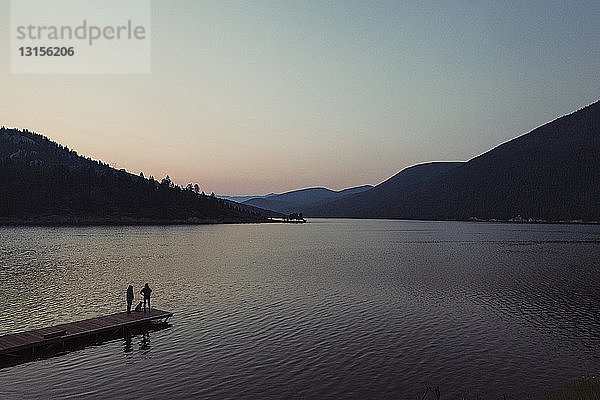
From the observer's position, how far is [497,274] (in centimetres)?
8312

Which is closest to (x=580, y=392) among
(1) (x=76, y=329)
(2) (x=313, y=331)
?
(2) (x=313, y=331)

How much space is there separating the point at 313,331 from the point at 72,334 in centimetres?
2149

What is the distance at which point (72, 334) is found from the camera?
117ft

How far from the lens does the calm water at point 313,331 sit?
28.5m

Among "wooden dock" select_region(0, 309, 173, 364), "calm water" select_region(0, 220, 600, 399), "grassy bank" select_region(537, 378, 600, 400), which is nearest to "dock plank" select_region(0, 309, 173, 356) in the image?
"wooden dock" select_region(0, 309, 173, 364)

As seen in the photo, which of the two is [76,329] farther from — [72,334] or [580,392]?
[580,392]

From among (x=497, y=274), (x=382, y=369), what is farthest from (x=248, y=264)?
(x=382, y=369)

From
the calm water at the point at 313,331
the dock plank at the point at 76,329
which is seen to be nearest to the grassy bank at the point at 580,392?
the calm water at the point at 313,331

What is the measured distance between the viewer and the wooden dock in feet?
108

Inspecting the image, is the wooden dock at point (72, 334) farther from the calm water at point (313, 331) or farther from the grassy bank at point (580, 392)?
the grassy bank at point (580, 392)

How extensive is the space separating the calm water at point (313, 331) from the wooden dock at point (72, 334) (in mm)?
1919

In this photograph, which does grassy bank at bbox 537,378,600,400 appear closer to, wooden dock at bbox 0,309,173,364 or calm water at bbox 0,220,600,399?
calm water at bbox 0,220,600,399

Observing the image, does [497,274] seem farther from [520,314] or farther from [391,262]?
[520,314]

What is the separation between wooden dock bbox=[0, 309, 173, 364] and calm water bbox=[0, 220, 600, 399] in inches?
75.5
